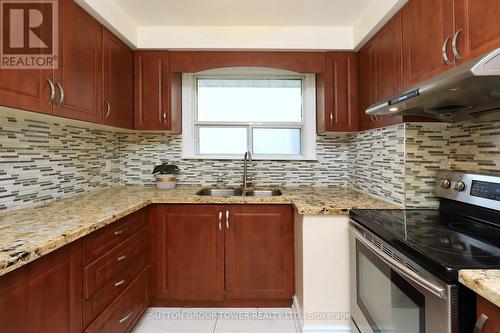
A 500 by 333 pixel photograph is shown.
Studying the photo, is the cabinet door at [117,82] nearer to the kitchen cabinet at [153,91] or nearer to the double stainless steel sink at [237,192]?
the kitchen cabinet at [153,91]

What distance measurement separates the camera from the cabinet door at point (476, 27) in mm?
988

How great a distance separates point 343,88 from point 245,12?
1019 mm

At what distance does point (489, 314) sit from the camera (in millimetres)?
713

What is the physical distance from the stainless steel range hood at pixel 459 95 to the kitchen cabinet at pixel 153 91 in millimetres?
1660

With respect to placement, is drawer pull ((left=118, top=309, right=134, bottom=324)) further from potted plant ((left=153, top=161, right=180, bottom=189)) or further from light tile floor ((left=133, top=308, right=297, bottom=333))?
potted plant ((left=153, top=161, right=180, bottom=189))

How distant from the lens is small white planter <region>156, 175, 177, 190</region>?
2.44m

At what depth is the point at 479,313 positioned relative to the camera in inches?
29.8

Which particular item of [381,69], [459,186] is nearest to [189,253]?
[459,186]

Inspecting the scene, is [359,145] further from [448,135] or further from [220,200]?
[220,200]

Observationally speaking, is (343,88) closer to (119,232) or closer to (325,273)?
(325,273)

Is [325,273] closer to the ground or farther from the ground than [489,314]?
closer to the ground

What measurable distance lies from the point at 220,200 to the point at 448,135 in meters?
1.58
